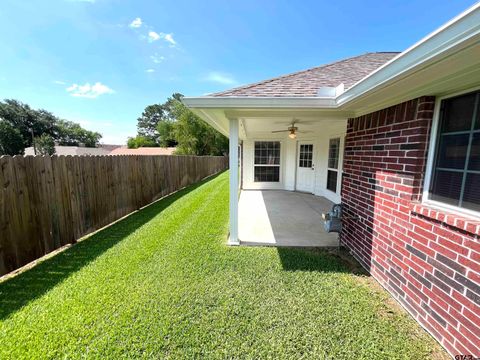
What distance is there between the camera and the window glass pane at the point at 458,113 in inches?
73.6

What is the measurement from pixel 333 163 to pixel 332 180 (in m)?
0.59

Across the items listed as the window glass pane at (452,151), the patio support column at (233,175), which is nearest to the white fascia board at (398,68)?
the patio support column at (233,175)

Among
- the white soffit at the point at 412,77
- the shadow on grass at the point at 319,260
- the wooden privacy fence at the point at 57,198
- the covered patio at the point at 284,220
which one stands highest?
the white soffit at the point at 412,77

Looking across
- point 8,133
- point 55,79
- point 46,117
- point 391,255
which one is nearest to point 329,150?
point 391,255

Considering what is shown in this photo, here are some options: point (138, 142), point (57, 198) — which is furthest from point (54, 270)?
point (138, 142)

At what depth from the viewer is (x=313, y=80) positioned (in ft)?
12.9

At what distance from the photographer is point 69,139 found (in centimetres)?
6334

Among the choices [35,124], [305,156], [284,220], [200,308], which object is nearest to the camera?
[200,308]

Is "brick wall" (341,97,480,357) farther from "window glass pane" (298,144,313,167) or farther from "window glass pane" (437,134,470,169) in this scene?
"window glass pane" (298,144,313,167)

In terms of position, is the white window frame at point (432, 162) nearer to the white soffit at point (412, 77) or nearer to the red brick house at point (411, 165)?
the red brick house at point (411, 165)

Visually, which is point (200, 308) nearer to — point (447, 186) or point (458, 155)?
point (447, 186)

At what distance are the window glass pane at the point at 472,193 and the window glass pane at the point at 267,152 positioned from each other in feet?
24.4

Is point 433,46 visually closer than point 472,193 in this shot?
Yes

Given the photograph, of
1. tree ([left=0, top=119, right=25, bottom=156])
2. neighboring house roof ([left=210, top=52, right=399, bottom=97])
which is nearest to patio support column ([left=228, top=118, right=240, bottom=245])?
neighboring house roof ([left=210, top=52, right=399, bottom=97])
